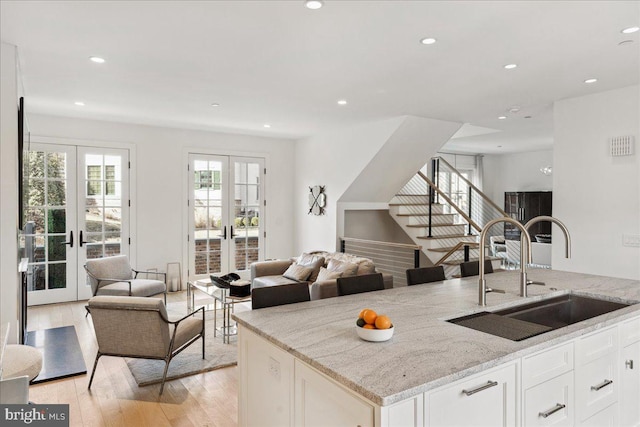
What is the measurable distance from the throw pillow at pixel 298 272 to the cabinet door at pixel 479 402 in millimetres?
3814

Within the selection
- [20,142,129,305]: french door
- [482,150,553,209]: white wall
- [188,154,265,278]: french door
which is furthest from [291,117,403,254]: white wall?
[482,150,553,209]: white wall

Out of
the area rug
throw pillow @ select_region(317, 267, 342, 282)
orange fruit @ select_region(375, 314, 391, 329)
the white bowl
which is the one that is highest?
orange fruit @ select_region(375, 314, 391, 329)

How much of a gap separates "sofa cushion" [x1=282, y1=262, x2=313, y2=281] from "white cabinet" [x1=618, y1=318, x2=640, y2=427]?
3596 mm

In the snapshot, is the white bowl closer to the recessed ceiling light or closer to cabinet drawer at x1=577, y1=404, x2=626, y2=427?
cabinet drawer at x1=577, y1=404, x2=626, y2=427

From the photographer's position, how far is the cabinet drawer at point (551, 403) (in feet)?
5.74

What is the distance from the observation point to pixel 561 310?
2.71m

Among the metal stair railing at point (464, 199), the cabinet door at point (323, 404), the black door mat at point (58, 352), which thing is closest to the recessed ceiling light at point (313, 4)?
the cabinet door at point (323, 404)

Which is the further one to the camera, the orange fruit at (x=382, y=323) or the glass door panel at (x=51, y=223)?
the glass door panel at (x=51, y=223)

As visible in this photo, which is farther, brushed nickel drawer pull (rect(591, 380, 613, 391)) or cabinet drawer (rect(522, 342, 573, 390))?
brushed nickel drawer pull (rect(591, 380, 613, 391))

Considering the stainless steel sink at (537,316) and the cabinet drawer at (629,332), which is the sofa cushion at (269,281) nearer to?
the stainless steel sink at (537,316)

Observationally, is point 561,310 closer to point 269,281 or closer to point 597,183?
point 597,183

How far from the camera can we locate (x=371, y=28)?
284 cm

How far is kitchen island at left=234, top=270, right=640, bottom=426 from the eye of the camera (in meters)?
1.41

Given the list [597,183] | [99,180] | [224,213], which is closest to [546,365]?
[597,183]
